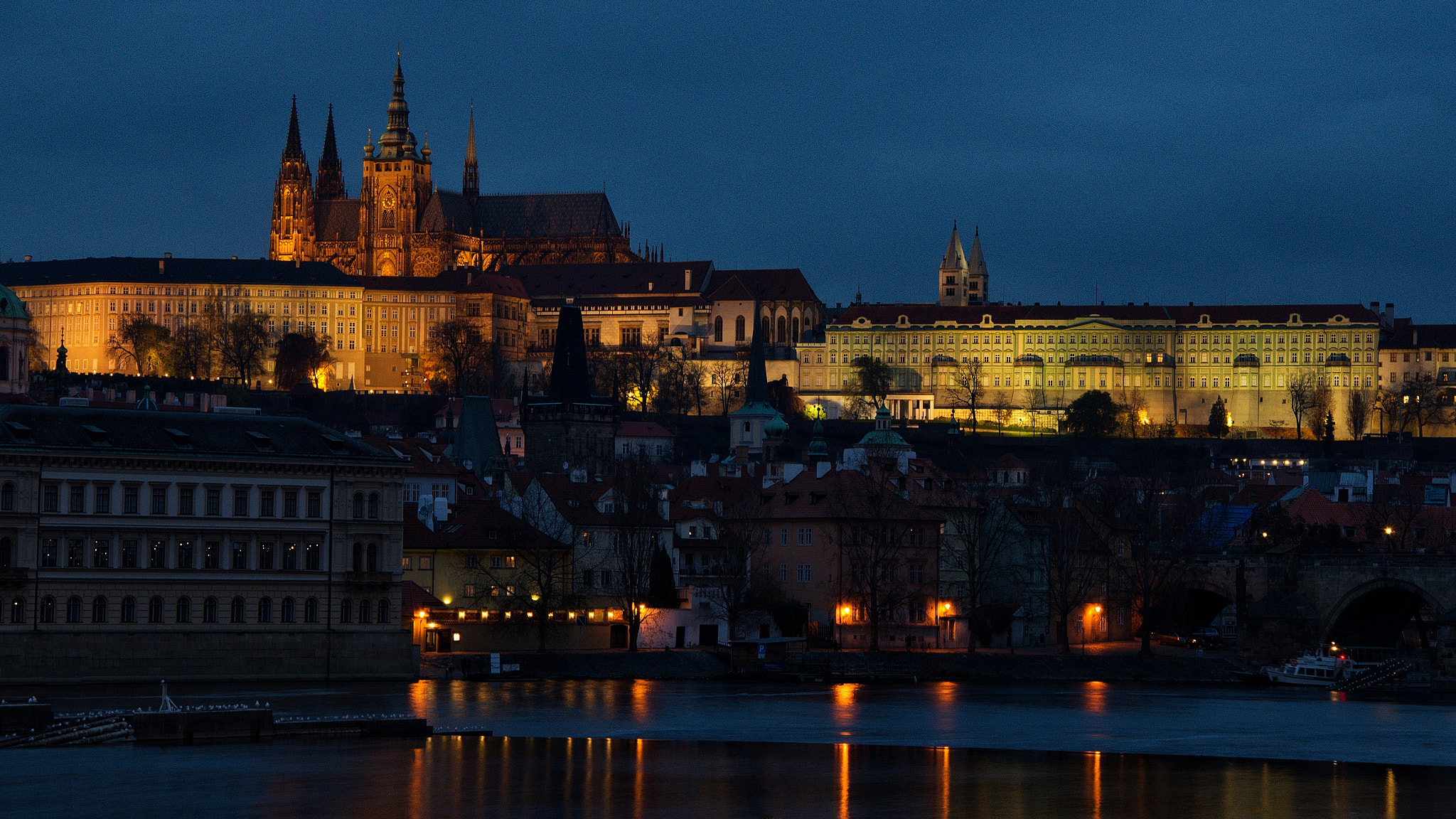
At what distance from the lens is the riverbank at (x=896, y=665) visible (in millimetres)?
66812

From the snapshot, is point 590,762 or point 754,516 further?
point 754,516

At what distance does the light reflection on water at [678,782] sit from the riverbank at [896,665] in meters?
18.1

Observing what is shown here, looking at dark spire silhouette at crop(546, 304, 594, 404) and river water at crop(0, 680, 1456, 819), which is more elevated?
dark spire silhouette at crop(546, 304, 594, 404)

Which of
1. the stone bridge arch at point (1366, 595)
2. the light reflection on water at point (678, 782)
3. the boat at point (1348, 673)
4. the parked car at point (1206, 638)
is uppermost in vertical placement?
the stone bridge arch at point (1366, 595)

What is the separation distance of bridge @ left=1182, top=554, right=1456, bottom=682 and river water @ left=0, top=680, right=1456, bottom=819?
1425 centimetres

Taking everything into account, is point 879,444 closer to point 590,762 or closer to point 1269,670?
point 1269,670

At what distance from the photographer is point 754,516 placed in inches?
3098

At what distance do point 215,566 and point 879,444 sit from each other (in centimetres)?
6709

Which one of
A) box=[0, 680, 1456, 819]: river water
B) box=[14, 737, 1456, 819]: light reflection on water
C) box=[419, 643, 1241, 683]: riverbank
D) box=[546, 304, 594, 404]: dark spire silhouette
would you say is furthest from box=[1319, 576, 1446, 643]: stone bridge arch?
box=[546, 304, 594, 404]: dark spire silhouette

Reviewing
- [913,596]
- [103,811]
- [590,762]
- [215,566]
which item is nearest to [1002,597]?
[913,596]

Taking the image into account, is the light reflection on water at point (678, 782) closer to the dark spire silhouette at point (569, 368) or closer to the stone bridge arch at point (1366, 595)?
the stone bridge arch at point (1366, 595)

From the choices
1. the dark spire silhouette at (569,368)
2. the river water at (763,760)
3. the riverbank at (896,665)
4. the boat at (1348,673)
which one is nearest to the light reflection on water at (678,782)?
the river water at (763,760)

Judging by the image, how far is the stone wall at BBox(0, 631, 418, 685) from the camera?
57.6 metres

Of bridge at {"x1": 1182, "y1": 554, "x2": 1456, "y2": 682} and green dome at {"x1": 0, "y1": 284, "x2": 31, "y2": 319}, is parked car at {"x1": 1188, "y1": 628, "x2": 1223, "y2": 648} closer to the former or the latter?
bridge at {"x1": 1182, "y1": 554, "x2": 1456, "y2": 682}
